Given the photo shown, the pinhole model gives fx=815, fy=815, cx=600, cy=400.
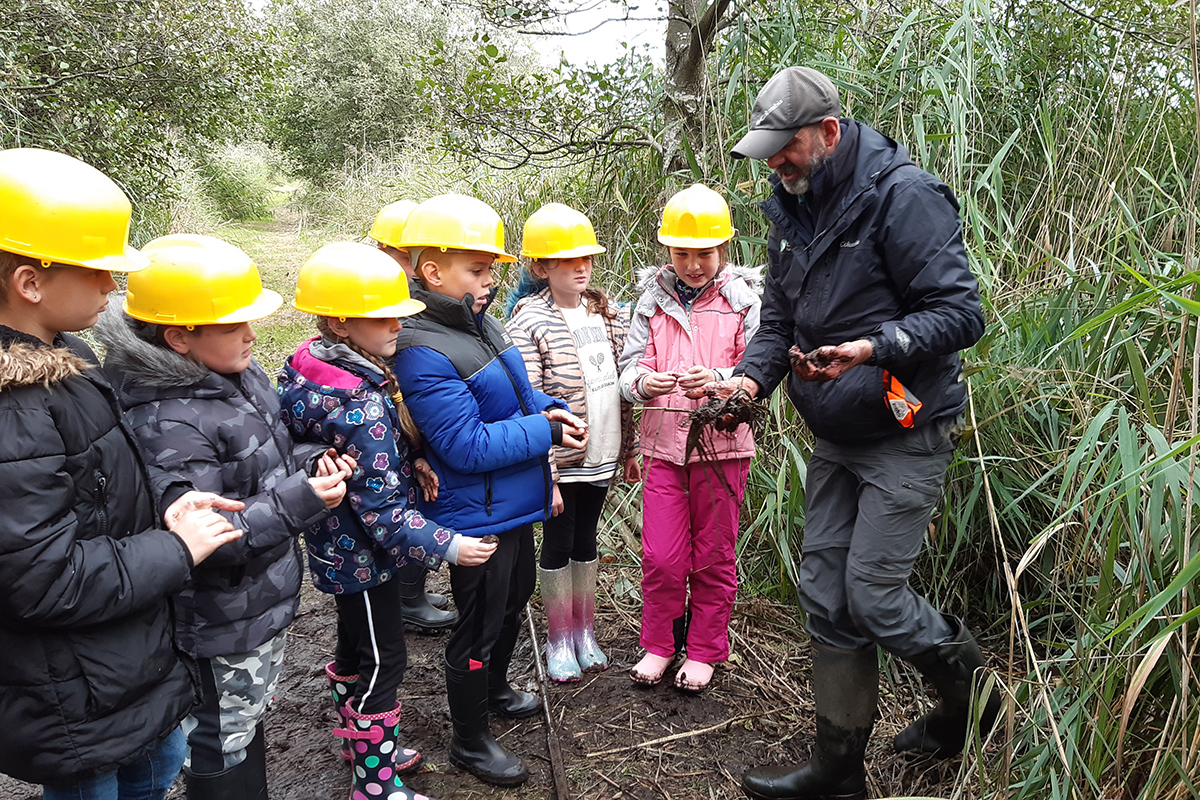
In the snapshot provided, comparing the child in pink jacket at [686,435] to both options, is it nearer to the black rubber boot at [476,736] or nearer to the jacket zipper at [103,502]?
the black rubber boot at [476,736]

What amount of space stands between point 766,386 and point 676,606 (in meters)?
0.99

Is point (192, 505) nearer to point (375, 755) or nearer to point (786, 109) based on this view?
point (375, 755)

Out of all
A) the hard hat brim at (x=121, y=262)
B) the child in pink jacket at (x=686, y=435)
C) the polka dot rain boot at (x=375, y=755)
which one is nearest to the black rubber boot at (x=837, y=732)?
the child in pink jacket at (x=686, y=435)

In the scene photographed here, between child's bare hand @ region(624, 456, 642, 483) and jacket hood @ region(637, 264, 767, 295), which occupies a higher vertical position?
jacket hood @ region(637, 264, 767, 295)

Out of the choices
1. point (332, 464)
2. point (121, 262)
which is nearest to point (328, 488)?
point (332, 464)

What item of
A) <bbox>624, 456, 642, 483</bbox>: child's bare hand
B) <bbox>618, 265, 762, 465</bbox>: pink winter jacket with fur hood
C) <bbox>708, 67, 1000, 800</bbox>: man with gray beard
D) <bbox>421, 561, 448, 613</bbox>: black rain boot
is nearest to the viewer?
<bbox>708, 67, 1000, 800</bbox>: man with gray beard

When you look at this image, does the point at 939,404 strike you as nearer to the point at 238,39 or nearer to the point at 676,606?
the point at 676,606

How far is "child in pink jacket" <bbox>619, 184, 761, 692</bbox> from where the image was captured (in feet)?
9.52

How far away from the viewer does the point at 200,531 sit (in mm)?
1661

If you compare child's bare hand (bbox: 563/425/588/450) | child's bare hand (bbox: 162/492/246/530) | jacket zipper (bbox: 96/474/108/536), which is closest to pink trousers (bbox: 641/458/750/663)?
child's bare hand (bbox: 563/425/588/450)

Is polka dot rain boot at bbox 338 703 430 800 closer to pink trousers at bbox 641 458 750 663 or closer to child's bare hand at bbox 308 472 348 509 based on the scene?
child's bare hand at bbox 308 472 348 509

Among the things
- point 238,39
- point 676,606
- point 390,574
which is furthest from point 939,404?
point 238,39

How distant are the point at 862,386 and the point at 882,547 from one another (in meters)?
0.44

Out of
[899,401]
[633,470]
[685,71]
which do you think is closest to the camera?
[899,401]
